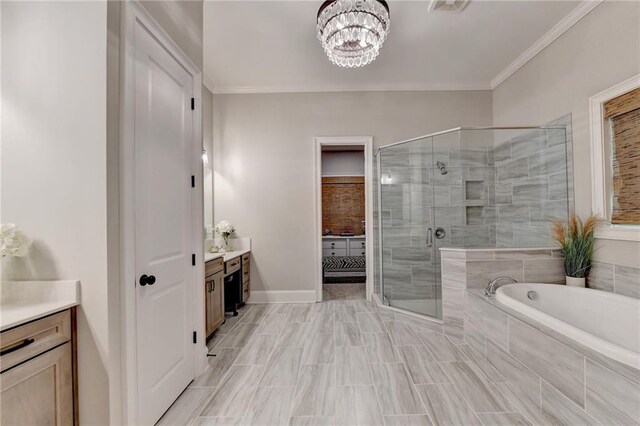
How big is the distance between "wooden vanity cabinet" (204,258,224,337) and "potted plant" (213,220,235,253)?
822mm

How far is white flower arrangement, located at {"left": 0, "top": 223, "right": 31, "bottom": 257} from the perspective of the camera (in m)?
1.14

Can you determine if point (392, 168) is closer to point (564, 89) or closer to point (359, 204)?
point (564, 89)

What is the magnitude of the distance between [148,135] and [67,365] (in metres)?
1.16

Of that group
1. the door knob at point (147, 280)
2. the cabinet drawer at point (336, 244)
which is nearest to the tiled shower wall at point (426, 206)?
the cabinet drawer at point (336, 244)

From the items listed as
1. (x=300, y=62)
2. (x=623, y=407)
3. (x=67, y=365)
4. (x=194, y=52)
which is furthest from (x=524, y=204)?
(x=67, y=365)

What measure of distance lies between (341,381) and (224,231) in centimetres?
236

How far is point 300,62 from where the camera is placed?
10.7ft

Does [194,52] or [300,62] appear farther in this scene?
[300,62]

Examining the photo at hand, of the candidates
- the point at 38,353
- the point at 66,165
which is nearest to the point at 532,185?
the point at 66,165

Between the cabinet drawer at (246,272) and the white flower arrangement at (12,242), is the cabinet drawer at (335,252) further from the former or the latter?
the white flower arrangement at (12,242)

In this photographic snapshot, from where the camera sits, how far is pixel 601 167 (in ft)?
7.72

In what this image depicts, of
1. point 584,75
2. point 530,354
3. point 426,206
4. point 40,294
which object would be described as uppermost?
point 584,75

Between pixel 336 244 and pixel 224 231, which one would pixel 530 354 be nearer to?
pixel 224 231

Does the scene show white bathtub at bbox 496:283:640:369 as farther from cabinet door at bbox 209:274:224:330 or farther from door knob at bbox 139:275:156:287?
cabinet door at bbox 209:274:224:330
